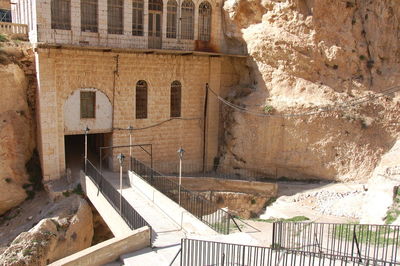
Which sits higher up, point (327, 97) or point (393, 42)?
point (393, 42)

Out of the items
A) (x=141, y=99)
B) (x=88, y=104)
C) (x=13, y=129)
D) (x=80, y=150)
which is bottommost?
(x=80, y=150)

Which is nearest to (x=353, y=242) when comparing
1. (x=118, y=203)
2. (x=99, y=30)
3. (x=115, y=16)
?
(x=118, y=203)

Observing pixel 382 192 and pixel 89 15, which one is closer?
pixel 382 192

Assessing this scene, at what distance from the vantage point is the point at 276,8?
19125 mm

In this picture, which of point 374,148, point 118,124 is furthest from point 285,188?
point 118,124

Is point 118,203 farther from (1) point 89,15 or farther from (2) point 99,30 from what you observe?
(1) point 89,15

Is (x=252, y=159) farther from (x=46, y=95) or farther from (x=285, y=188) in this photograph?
(x=46, y=95)

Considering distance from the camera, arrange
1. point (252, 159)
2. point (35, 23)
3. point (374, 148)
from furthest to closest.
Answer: point (252, 159) < point (374, 148) < point (35, 23)

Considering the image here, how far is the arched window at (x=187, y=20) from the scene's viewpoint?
19.8m

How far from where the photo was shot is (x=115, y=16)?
59.7 ft

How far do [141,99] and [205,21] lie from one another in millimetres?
5610

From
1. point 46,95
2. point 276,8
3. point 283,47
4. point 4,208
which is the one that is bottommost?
point 4,208

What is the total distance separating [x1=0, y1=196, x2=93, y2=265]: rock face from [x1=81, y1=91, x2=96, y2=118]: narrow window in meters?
4.02

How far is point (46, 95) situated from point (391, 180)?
1487 centimetres
